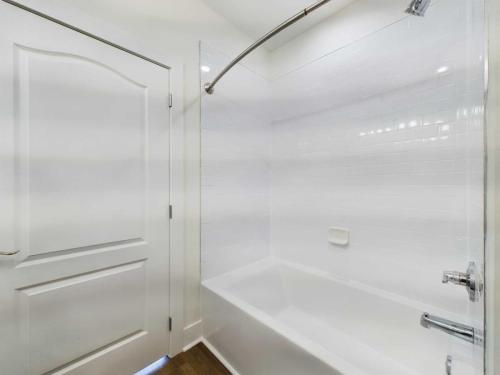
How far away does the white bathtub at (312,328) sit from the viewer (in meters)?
1.01

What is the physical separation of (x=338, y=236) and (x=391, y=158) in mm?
660

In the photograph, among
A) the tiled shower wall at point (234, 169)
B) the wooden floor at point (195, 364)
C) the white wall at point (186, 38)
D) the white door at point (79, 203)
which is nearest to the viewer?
the white door at point (79, 203)

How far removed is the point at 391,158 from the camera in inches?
53.2

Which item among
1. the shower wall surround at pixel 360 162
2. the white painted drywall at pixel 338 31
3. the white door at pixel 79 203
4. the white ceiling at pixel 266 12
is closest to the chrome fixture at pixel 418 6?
the shower wall surround at pixel 360 162

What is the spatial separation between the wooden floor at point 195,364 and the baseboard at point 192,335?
4 centimetres

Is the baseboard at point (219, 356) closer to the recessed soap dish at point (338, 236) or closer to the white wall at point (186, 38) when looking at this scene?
the white wall at point (186, 38)

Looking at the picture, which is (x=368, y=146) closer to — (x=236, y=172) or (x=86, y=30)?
(x=236, y=172)

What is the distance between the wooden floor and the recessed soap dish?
1134 mm

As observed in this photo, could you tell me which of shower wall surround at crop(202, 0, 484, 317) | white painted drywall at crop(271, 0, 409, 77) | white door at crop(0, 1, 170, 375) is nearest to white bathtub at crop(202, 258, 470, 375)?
shower wall surround at crop(202, 0, 484, 317)

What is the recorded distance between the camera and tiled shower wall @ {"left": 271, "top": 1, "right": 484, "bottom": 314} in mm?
1143

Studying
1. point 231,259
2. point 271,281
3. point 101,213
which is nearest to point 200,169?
point 101,213

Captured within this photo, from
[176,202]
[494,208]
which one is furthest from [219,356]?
[494,208]

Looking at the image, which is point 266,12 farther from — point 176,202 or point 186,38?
point 176,202

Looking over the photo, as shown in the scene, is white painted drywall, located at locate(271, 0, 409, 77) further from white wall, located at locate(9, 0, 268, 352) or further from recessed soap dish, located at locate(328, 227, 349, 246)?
recessed soap dish, located at locate(328, 227, 349, 246)
